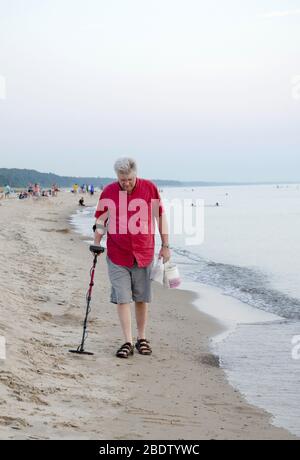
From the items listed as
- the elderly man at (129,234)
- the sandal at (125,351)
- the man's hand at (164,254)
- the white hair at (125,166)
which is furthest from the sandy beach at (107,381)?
the white hair at (125,166)

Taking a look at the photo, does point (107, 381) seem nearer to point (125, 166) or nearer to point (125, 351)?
point (125, 351)

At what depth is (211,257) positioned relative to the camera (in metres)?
17.5

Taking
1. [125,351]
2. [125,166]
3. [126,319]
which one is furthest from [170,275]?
[125,166]

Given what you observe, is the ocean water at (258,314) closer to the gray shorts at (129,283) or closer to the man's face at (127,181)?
the gray shorts at (129,283)

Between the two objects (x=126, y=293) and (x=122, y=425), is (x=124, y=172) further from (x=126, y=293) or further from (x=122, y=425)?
(x=122, y=425)

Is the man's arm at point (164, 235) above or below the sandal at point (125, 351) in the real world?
above

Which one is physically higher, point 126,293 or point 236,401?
point 126,293

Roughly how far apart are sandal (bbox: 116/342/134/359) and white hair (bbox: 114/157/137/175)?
1659 mm

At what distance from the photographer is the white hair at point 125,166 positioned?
5344 millimetres

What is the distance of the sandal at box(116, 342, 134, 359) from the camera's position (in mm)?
5562

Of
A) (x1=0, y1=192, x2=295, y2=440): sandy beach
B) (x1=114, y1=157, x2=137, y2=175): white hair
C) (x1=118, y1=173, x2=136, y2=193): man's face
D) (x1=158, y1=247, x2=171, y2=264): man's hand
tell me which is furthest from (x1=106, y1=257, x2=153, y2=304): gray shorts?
(x1=114, y1=157, x2=137, y2=175): white hair

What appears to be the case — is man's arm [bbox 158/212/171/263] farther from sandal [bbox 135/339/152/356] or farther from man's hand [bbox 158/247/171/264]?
sandal [bbox 135/339/152/356]

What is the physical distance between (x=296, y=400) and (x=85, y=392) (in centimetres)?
173

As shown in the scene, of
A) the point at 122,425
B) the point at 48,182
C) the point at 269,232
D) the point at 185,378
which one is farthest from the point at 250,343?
the point at 48,182
